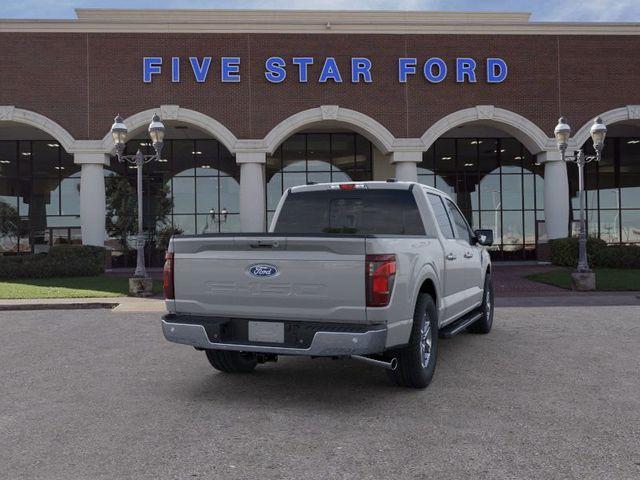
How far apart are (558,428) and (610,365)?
2.71 metres

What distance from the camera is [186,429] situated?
14.8ft

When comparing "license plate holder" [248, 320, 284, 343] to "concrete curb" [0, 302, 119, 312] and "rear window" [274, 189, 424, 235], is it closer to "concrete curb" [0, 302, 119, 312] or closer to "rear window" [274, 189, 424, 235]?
"rear window" [274, 189, 424, 235]

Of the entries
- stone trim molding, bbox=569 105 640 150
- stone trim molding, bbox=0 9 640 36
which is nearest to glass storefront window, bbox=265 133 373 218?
stone trim molding, bbox=0 9 640 36

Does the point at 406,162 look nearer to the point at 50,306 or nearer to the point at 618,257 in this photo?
the point at 618,257

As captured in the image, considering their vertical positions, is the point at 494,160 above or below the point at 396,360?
above

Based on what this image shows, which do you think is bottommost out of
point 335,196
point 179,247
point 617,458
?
point 617,458

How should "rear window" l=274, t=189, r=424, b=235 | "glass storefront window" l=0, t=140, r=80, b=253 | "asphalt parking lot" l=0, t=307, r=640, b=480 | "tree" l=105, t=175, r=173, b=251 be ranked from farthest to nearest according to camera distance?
"glass storefront window" l=0, t=140, r=80, b=253
"tree" l=105, t=175, r=173, b=251
"rear window" l=274, t=189, r=424, b=235
"asphalt parking lot" l=0, t=307, r=640, b=480

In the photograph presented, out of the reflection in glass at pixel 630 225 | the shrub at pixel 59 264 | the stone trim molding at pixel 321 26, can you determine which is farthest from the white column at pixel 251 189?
the reflection in glass at pixel 630 225

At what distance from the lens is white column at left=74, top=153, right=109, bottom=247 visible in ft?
72.7

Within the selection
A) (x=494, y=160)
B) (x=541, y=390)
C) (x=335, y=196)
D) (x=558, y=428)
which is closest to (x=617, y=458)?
(x=558, y=428)

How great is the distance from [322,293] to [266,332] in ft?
2.15

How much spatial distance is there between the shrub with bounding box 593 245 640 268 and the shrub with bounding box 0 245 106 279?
1838 cm

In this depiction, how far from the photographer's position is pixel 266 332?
199 inches

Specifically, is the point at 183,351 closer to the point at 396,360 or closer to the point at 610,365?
the point at 396,360
